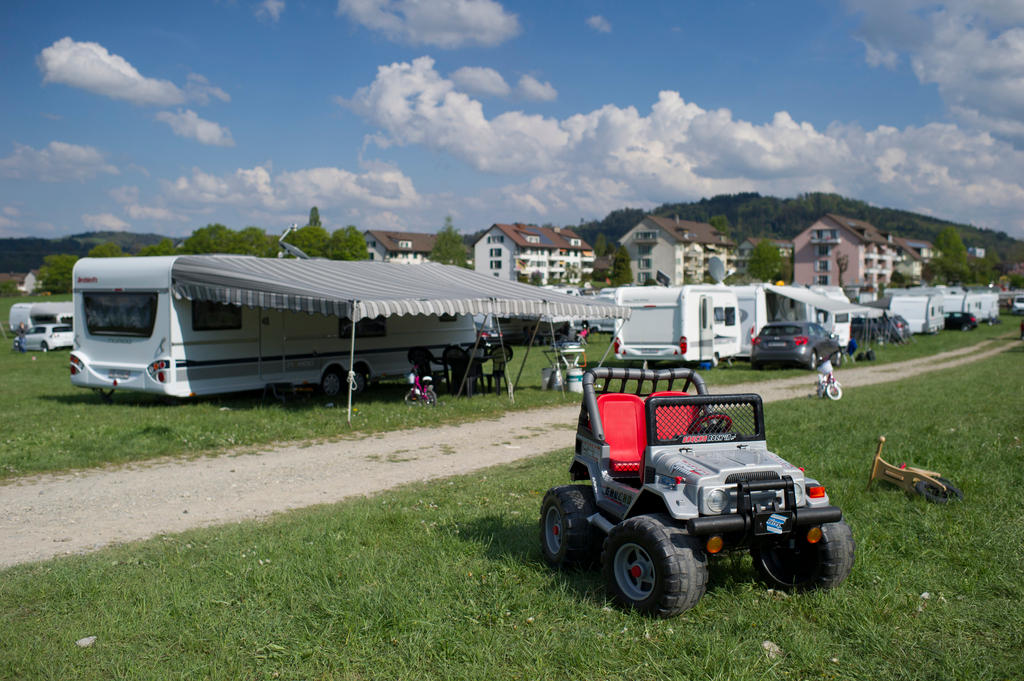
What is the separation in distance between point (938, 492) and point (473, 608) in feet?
15.1

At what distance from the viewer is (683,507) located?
418 cm

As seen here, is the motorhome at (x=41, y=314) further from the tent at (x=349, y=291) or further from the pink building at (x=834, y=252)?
the pink building at (x=834, y=252)

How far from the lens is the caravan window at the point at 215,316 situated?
45.3 feet

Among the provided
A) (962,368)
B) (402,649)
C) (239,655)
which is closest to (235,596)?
(239,655)

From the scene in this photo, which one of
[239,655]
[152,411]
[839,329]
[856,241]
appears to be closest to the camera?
[239,655]

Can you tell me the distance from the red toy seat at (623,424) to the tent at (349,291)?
6.65 metres

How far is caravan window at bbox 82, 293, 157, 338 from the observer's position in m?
13.8

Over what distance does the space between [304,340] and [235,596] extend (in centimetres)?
1127

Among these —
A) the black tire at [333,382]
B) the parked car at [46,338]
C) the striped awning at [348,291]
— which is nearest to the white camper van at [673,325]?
the striped awning at [348,291]

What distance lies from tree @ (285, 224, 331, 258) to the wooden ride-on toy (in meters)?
70.9

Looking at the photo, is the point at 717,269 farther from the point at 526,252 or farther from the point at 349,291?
the point at 526,252

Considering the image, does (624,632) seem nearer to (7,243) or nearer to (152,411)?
(152,411)

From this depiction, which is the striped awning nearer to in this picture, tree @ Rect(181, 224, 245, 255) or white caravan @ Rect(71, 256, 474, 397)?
white caravan @ Rect(71, 256, 474, 397)

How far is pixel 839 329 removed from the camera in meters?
28.1
